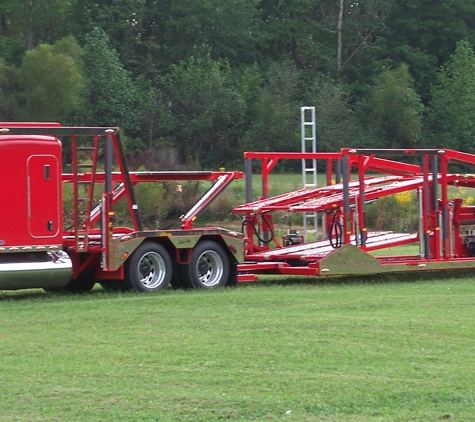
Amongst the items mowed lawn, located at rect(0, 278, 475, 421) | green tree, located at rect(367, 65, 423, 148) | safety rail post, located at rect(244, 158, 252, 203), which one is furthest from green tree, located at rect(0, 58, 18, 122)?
mowed lawn, located at rect(0, 278, 475, 421)

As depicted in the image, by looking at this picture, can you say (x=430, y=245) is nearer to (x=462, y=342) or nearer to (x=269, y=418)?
(x=462, y=342)

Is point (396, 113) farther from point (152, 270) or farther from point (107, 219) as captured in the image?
point (107, 219)

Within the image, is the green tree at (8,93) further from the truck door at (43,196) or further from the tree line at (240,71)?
the truck door at (43,196)

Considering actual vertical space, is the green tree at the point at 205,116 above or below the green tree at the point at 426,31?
below

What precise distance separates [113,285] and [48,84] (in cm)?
3637

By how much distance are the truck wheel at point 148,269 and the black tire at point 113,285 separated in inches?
12.8

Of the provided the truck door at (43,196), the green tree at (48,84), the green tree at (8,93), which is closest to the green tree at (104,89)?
the green tree at (8,93)

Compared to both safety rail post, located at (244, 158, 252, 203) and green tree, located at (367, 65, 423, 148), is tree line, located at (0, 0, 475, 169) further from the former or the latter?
safety rail post, located at (244, 158, 252, 203)

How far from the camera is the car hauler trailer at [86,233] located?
15844 millimetres

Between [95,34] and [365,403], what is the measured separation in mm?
53088

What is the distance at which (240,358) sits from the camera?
10.4 m

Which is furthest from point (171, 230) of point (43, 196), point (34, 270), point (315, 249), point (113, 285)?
point (315, 249)

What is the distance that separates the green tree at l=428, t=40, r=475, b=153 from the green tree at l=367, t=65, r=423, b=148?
2.07m

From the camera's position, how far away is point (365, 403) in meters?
8.48
